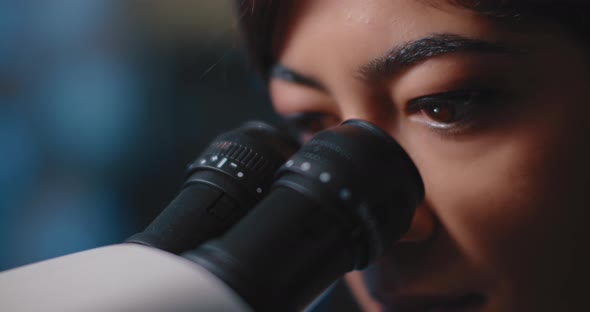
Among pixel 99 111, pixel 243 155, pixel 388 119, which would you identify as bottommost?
pixel 99 111

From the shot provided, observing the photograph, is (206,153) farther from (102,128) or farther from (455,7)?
(102,128)

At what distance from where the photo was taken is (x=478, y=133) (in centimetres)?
64

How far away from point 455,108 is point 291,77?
236 millimetres

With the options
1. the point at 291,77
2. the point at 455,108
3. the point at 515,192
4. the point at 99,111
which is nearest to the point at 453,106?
the point at 455,108

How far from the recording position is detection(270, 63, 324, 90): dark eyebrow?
75 cm

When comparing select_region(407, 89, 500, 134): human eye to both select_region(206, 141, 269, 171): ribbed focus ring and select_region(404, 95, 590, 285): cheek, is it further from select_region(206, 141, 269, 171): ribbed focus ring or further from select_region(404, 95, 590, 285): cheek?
select_region(206, 141, 269, 171): ribbed focus ring

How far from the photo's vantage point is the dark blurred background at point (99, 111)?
4.00 feet

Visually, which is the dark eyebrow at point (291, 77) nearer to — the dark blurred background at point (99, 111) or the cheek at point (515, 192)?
the cheek at point (515, 192)

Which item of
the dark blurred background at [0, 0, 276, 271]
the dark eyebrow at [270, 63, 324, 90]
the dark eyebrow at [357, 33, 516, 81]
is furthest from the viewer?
the dark blurred background at [0, 0, 276, 271]

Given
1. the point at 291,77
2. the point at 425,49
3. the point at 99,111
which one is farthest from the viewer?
the point at 99,111

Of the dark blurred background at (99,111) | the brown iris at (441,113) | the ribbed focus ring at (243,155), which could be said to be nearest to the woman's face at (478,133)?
the brown iris at (441,113)

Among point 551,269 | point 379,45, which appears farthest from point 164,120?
point 551,269

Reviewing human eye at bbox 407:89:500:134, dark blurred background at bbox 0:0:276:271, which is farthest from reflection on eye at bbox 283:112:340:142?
dark blurred background at bbox 0:0:276:271

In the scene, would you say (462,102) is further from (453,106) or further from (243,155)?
(243,155)
